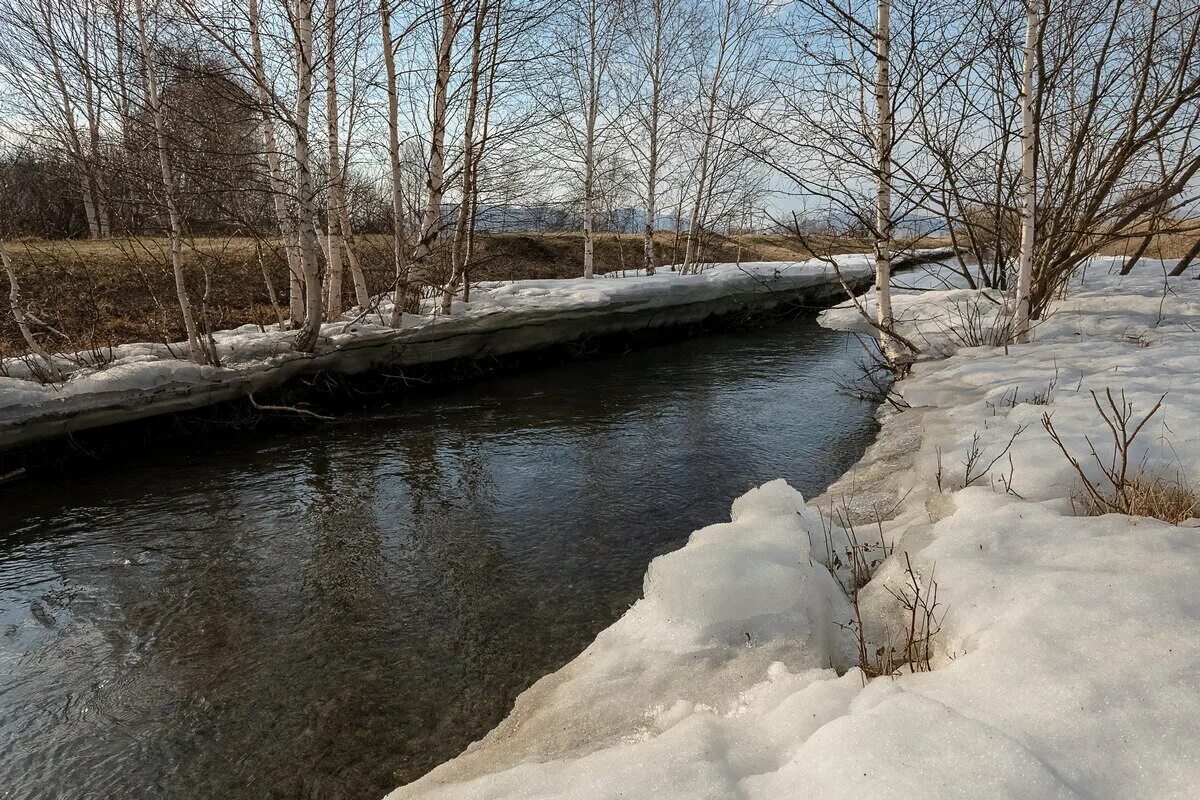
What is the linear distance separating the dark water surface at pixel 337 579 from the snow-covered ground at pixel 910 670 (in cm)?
84

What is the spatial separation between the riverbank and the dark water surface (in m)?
0.61

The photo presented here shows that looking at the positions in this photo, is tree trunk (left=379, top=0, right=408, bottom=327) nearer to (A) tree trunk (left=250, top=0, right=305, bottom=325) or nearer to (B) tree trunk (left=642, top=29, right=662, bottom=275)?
(A) tree trunk (left=250, top=0, right=305, bottom=325)

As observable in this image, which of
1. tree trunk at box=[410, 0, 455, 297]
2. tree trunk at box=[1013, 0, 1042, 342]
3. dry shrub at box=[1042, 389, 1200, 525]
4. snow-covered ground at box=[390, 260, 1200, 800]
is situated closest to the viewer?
snow-covered ground at box=[390, 260, 1200, 800]

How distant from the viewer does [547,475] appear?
18.8 ft

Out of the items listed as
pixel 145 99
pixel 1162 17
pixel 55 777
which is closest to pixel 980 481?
pixel 55 777

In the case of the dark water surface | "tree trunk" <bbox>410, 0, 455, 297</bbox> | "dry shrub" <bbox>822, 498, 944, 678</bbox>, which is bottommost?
the dark water surface

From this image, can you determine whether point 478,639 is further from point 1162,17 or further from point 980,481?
point 1162,17

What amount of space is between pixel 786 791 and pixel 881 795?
0.75 ft

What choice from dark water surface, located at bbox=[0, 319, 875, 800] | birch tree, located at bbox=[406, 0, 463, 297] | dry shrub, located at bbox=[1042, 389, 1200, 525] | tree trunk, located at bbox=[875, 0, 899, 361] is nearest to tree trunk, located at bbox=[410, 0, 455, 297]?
birch tree, located at bbox=[406, 0, 463, 297]

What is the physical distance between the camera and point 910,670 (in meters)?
2.02

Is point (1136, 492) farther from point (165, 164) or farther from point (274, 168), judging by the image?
point (274, 168)

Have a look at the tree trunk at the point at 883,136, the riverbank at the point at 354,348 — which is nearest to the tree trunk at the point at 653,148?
the riverbank at the point at 354,348

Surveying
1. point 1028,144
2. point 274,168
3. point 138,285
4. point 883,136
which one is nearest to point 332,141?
→ point 274,168

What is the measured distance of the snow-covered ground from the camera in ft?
4.83
